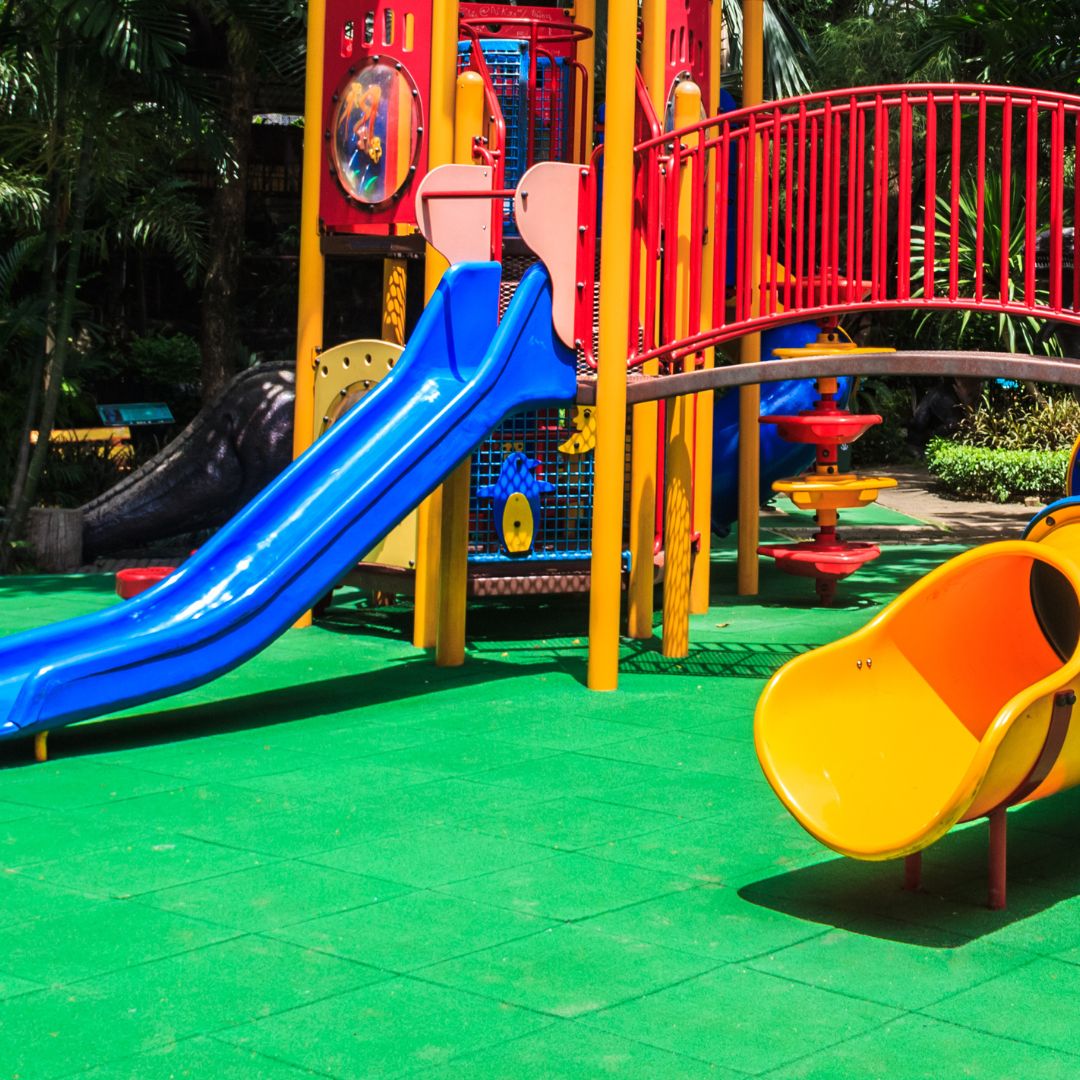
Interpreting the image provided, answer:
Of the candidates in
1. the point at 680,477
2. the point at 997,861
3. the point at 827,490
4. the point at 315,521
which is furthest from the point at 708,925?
the point at 827,490

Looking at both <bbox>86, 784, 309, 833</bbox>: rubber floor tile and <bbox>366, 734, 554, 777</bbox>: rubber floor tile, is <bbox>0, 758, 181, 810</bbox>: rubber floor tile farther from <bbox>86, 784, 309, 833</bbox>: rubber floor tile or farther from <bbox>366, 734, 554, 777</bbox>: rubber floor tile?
<bbox>366, 734, 554, 777</bbox>: rubber floor tile

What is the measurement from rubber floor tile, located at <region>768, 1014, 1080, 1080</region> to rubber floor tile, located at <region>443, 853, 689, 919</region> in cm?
113

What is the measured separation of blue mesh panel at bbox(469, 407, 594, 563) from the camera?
987cm

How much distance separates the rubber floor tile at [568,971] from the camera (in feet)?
13.8

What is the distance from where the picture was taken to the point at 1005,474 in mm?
18625

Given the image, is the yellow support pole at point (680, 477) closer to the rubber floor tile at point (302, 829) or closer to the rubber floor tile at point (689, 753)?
the rubber floor tile at point (689, 753)

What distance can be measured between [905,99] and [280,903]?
16.4 ft

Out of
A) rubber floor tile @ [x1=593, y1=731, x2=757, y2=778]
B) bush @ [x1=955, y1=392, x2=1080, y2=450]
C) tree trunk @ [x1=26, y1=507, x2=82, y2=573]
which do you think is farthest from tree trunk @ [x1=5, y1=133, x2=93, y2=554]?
bush @ [x1=955, y1=392, x2=1080, y2=450]

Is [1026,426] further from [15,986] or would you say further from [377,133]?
[15,986]

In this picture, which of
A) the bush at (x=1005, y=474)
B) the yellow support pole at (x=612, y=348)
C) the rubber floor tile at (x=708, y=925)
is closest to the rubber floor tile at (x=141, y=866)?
the rubber floor tile at (x=708, y=925)

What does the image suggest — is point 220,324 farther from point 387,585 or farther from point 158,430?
point 387,585

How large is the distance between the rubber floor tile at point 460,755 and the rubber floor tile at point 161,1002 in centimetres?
209

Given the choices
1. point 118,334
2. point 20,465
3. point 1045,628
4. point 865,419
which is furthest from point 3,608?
point 118,334

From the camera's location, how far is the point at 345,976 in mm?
4359
